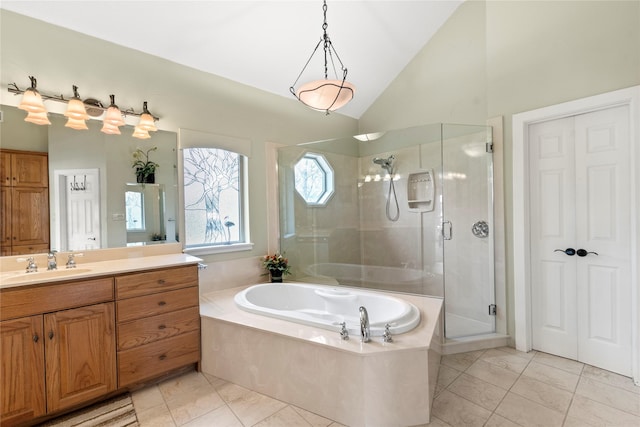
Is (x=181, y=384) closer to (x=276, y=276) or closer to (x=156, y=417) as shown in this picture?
(x=156, y=417)

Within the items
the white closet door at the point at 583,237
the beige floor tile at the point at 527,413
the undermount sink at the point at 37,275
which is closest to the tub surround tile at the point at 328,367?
the beige floor tile at the point at 527,413

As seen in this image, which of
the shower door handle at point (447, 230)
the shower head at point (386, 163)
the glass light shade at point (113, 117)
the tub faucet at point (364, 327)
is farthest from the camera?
the shower head at point (386, 163)

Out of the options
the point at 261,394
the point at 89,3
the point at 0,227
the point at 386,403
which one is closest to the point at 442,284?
the point at 386,403

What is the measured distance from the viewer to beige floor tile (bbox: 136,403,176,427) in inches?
68.4

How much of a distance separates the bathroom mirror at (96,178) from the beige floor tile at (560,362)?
3.40m

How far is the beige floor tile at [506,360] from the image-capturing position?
7.58ft

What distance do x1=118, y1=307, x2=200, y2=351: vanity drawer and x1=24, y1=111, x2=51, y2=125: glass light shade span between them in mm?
1541

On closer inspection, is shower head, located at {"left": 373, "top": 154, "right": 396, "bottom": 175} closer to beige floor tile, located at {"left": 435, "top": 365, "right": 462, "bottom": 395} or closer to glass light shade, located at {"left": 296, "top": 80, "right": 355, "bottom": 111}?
glass light shade, located at {"left": 296, "top": 80, "right": 355, "bottom": 111}

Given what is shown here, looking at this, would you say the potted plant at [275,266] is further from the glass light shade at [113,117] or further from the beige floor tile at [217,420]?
the glass light shade at [113,117]

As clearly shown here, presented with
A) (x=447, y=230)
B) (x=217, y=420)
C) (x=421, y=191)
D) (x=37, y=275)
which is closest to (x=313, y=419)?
(x=217, y=420)

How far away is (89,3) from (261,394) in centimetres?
306

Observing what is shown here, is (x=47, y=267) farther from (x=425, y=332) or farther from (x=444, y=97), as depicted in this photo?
(x=444, y=97)

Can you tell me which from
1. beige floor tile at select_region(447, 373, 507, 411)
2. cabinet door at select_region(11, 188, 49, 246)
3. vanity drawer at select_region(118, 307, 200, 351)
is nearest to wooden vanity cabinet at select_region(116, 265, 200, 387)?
vanity drawer at select_region(118, 307, 200, 351)

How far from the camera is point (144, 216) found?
2.47 meters
